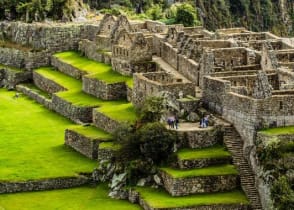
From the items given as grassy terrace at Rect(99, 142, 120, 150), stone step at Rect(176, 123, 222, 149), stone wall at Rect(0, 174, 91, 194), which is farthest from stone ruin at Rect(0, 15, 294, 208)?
stone wall at Rect(0, 174, 91, 194)

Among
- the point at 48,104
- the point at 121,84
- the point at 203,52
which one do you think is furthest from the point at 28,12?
the point at 203,52

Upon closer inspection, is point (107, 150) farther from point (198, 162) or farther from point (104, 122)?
point (198, 162)

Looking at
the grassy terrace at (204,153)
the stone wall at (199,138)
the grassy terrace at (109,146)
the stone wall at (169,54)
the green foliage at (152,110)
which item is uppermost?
the stone wall at (169,54)

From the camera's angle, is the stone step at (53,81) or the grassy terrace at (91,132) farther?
the stone step at (53,81)

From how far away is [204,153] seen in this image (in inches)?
1988

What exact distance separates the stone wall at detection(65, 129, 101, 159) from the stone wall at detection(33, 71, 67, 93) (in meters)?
12.0

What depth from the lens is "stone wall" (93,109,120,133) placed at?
57175 millimetres

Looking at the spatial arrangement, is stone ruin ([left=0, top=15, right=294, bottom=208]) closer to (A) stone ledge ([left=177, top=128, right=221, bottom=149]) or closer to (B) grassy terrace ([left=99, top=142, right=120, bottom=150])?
(A) stone ledge ([left=177, top=128, right=221, bottom=149])

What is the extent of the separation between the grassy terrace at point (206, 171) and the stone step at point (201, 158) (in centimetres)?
25

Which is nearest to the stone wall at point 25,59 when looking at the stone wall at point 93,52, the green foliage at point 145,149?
the stone wall at point 93,52

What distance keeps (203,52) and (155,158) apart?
8.95 meters

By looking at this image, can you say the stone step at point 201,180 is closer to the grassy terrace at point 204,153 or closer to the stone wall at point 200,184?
the stone wall at point 200,184

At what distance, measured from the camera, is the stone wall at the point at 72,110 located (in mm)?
64562

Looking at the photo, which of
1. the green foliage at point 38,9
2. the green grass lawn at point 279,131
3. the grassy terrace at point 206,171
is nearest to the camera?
the green grass lawn at point 279,131
